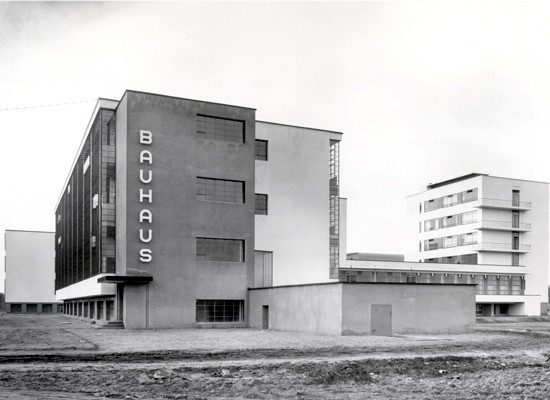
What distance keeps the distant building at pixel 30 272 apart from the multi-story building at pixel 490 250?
5961 cm

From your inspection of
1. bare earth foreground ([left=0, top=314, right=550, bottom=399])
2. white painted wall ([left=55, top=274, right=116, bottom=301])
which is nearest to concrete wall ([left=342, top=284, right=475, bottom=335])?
bare earth foreground ([left=0, top=314, right=550, bottom=399])

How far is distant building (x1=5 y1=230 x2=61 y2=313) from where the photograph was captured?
113m

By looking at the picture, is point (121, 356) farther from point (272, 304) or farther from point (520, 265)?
point (520, 265)

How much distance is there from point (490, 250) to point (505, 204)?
671 cm

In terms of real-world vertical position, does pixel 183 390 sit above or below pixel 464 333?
above

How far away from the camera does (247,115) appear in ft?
158

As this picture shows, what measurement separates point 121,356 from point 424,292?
68.0ft

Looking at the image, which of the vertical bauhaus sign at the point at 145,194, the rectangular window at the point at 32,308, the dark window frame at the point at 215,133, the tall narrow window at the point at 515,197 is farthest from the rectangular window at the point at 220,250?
the rectangular window at the point at 32,308

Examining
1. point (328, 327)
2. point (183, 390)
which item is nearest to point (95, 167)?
point (328, 327)

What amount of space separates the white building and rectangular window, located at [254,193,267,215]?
40829 millimetres

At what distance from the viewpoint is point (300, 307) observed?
132 feet

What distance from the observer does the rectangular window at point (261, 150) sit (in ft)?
166

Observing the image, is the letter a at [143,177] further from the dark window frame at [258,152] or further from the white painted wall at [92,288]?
the dark window frame at [258,152]

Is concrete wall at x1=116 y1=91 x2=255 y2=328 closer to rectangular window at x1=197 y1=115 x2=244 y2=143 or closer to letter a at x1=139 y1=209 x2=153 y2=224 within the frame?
letter a at x1=139 y1=209 x2=153 y2=224
